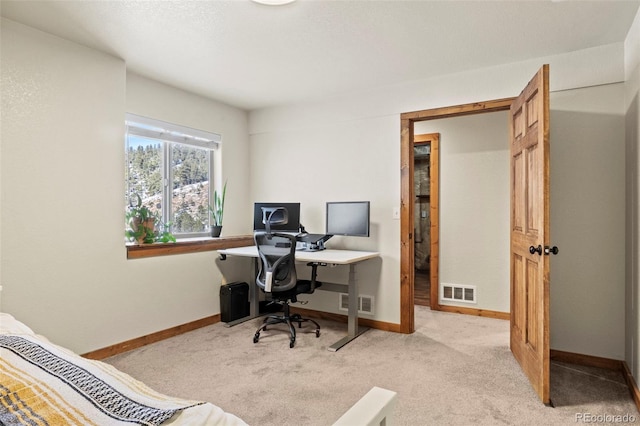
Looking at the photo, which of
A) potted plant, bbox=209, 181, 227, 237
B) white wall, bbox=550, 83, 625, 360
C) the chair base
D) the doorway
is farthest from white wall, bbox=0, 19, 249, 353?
white wall, bbox=550, 83, 625, 360

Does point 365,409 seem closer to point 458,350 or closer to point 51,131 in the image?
point 458,350

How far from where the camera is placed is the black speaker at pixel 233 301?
3947mm

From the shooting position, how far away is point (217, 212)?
14.0 feet

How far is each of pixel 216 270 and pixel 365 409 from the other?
3.42m

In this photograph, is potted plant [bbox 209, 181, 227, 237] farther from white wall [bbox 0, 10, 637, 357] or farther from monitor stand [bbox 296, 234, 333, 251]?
monitor stand [bbox 296, 234, 333, 251]

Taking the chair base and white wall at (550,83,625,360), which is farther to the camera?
the chair base

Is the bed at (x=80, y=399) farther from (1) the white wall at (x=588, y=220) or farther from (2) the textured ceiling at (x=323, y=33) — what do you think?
(1) the white wall at (x=588, y=220)

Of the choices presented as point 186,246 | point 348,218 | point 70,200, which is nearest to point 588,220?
point 348,218

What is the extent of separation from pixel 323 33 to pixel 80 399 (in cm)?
245

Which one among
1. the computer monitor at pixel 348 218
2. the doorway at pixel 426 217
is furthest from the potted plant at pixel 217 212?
the doorway at pixel 426 217

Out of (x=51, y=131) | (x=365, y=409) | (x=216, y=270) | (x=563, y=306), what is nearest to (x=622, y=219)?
(x=563, y=306)

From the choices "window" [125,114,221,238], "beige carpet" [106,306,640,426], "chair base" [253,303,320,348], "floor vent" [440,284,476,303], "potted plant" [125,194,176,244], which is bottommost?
"beige carpet" [106,306,640,426]

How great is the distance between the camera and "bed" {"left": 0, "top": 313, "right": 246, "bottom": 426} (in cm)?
87

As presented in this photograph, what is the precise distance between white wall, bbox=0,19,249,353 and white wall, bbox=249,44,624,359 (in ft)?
4.97
